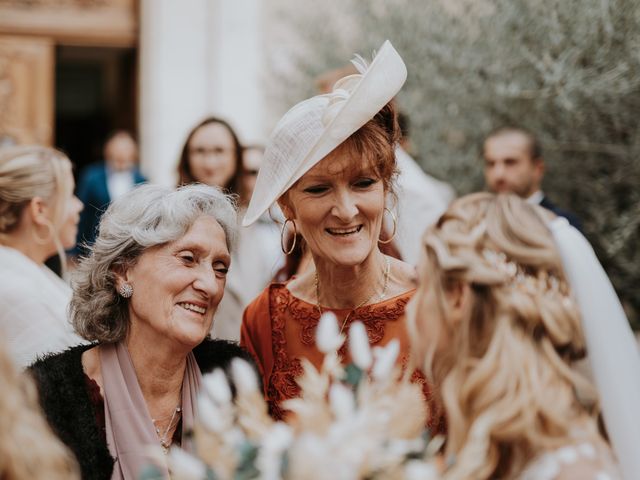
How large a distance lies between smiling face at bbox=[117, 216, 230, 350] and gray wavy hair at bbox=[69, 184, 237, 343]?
1.4 inches

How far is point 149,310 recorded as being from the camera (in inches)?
133

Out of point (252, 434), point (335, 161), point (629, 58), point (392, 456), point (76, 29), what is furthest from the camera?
point (76, 29)

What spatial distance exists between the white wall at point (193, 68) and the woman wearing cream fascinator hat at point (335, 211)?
579 cm

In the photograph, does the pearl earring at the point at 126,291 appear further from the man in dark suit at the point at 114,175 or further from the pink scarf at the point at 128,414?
the man in dark suit at the point at 114,175

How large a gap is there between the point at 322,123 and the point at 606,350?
4.30 ft

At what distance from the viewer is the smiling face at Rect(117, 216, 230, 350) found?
3342 millimetres

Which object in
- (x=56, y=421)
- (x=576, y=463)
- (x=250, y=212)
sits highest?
(x=250, y=212)

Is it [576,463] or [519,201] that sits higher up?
[519,201]

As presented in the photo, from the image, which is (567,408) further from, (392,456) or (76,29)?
(76,29)

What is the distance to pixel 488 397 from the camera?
7.38 feet

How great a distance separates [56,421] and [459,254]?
1.46 m

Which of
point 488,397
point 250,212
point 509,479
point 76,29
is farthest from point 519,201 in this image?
point 76,29

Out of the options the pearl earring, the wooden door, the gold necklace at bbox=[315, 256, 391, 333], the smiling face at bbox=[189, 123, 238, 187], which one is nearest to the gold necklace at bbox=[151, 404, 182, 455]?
the pearl earring

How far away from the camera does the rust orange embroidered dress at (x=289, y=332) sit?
11.6 feet
